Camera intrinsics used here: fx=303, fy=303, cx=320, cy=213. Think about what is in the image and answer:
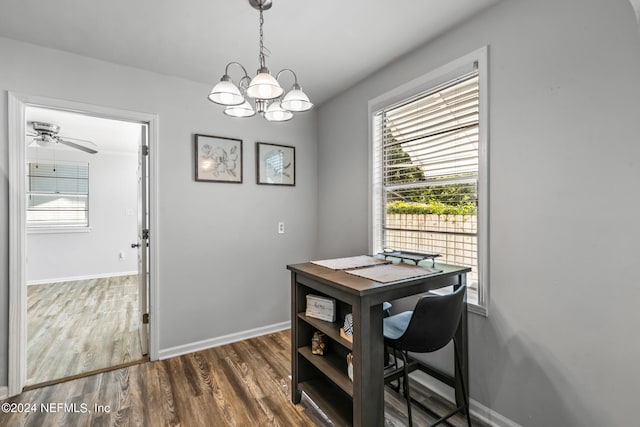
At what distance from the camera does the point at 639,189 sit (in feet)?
3.95

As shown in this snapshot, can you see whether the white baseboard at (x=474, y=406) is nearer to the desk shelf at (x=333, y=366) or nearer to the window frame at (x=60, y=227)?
the desk shelf at (x=333, y=366)

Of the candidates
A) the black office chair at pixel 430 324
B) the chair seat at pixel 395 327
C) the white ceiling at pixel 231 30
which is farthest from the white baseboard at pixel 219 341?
the white ceiling at pixel 231 30

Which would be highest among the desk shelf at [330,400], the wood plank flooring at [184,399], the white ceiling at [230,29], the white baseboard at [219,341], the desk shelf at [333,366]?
the white ceiling at [230,29]

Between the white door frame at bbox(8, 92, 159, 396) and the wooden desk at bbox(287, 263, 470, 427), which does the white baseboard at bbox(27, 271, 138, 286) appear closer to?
the white door frame at bbox(8, 92, 159, 396)

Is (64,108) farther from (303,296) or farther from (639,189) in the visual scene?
(639,189)

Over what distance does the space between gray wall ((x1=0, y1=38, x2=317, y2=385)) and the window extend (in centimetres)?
391

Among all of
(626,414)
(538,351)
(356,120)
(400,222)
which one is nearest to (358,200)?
(400,222)

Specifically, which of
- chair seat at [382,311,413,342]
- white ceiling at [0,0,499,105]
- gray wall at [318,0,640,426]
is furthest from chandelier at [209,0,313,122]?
chair seat at [382,311,413,342]

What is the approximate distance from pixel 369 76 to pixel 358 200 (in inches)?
41.3

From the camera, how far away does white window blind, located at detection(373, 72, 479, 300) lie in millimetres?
1848

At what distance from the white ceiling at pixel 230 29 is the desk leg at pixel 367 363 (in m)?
1.63

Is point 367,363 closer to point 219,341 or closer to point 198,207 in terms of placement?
point 219,341

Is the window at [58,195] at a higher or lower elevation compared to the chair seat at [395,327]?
higher

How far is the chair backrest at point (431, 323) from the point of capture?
53.7 inches
